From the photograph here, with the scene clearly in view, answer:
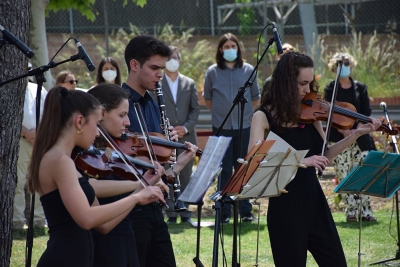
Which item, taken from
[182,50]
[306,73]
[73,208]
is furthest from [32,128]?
[182,50]

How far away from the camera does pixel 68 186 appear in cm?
303

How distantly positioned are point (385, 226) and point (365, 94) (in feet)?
5.18

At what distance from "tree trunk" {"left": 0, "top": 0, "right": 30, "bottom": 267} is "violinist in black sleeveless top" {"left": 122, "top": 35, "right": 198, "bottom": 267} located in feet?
2.60

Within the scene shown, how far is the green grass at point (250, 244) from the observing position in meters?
6.27

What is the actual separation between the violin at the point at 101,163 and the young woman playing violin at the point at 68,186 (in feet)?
0.21

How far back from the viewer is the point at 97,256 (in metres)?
3.48

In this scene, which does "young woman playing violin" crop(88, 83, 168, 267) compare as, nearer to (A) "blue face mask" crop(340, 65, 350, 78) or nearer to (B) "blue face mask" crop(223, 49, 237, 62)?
(B) "blue face mask" crop(223, 49, 237, 62)

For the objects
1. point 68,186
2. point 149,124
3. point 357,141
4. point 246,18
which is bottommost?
point 357,141

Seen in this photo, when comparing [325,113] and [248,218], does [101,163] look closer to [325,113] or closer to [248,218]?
[325,113]

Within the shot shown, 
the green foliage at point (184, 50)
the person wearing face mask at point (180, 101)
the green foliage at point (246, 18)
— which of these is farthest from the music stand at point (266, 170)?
the green foliage at point (246, 18)

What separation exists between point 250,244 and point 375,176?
2392 millimetres

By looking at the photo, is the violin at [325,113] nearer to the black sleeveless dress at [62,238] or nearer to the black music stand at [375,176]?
the black music stand at [375,176]

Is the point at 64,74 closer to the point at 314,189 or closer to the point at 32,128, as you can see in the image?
the point at 32,128

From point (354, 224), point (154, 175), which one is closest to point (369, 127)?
point (154, 175)
